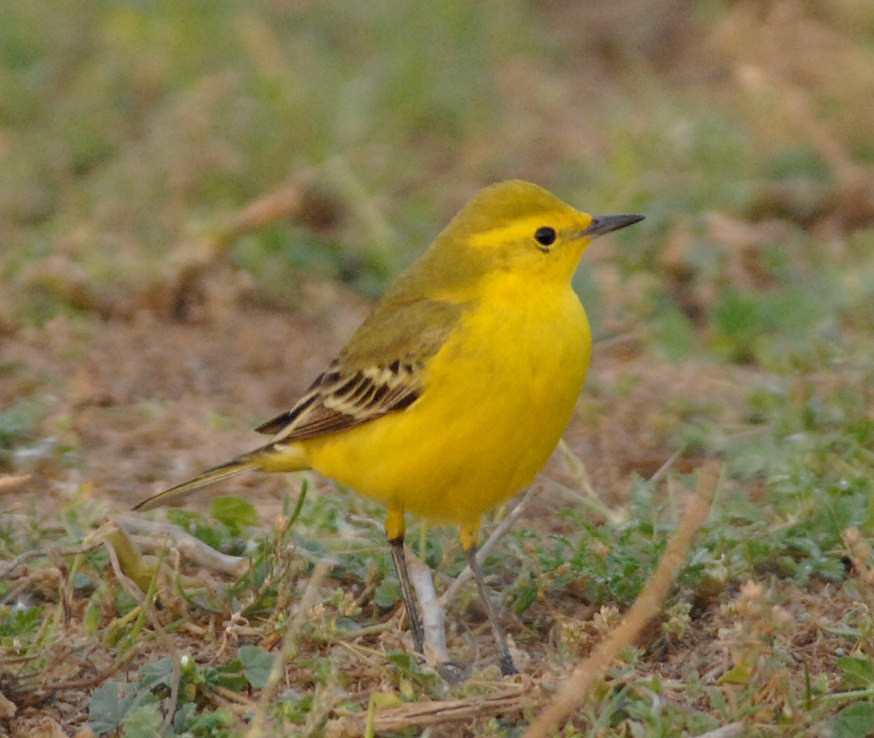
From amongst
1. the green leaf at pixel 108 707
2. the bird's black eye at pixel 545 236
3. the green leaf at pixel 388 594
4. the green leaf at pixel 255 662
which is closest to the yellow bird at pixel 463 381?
the bird's black eye at pixel 545 236

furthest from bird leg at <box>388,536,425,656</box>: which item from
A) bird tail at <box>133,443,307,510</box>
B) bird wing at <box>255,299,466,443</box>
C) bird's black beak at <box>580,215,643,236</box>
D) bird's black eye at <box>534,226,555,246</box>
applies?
bird's black beak at <box>580,215,643,236</box>

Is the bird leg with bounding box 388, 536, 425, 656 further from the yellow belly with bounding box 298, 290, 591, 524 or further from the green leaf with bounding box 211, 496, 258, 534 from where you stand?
the green leaf with bounding box 211, 496, 258, 534

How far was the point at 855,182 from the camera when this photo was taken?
8.73m

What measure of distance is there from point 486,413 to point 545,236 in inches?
27.3

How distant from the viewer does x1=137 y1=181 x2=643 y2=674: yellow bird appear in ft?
14.3

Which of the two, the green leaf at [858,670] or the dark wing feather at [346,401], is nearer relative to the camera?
the green leaf at [858,670]

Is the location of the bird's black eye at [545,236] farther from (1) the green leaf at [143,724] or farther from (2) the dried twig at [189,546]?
(1) the green leaf at [143,724]

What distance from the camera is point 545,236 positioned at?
15.5 ft

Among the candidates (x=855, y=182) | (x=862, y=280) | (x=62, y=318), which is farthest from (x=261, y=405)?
(x=855, y=182)

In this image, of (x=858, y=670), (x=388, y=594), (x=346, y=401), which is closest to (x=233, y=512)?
(x=346, y=401)

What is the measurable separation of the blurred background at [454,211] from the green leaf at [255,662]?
0.60m

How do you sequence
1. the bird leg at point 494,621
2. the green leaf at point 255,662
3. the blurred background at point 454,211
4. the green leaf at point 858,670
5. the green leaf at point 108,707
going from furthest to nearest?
the blurred background at point 454,211
the bird leg at point 494,621
the green leaf at point 255,662
the green leaf at point 108,707
the green leaf at point 858,670

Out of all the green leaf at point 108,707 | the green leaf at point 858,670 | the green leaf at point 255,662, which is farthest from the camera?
the green leaf at point 255,662

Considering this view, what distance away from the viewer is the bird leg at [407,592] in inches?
175
